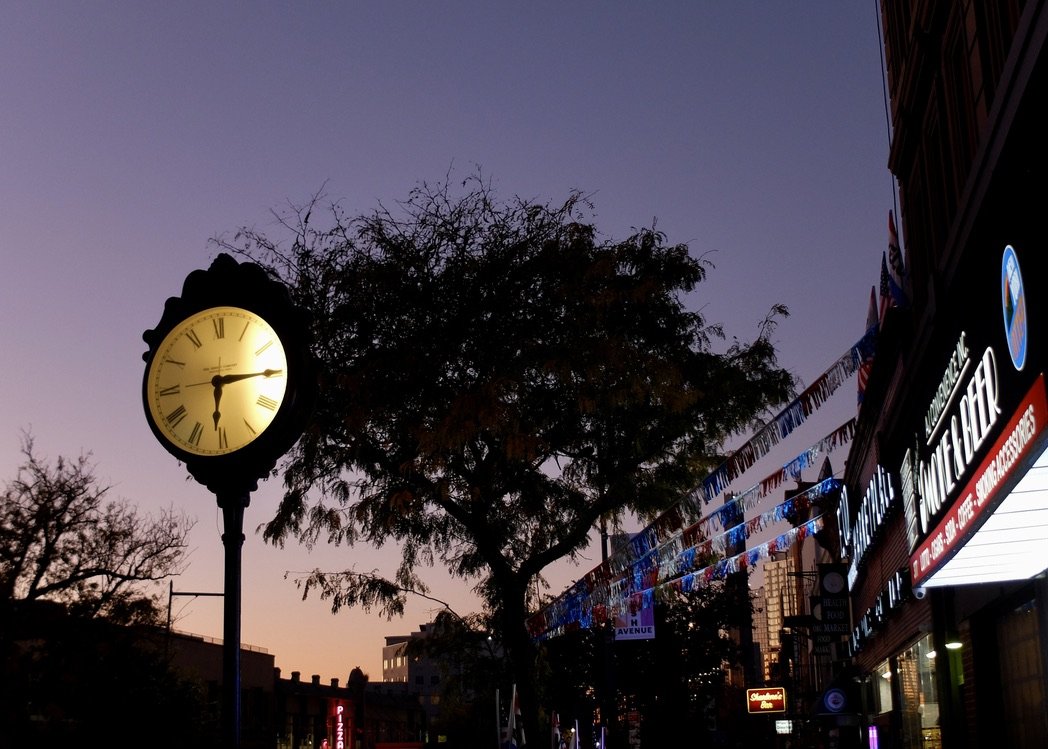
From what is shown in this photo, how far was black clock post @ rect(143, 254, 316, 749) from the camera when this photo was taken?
181 inches

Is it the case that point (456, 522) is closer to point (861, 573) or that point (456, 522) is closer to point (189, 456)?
point (861, 573)

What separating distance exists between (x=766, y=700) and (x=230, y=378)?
55.6 metres

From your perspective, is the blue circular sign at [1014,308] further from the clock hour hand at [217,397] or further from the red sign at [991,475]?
the clock hour hand at [217,397]

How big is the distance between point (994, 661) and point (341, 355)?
968 centimetres

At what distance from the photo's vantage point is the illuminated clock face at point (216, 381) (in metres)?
4.71

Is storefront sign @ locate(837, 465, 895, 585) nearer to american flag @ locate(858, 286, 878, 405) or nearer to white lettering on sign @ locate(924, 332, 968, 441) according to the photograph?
american flag @ locate(858, 286, 878, 405)

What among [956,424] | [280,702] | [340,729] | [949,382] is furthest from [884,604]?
[280,702]

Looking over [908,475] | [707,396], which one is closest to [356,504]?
[707,396]

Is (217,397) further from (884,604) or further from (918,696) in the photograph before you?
(884,604)

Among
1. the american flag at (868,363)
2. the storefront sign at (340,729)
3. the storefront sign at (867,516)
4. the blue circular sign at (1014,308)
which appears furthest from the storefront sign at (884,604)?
the storefront sign at (340,729)

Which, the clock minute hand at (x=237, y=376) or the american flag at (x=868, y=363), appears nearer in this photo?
the clock minute hand at (x=237, y=376)

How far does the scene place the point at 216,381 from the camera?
15.6 feet

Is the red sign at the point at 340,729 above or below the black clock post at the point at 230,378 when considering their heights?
below

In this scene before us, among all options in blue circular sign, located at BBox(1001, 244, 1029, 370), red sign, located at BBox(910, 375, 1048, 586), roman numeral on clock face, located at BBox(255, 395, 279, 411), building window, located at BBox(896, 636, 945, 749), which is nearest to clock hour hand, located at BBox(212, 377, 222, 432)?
roman numeral on clock face, located at BBox(255, 395, 279, 411)
